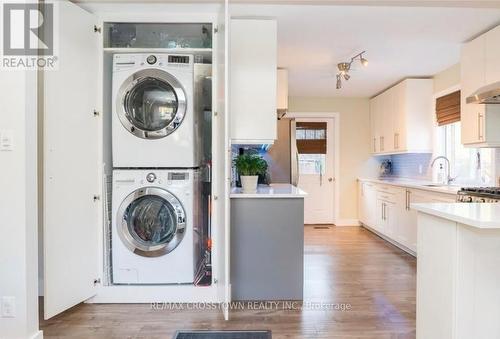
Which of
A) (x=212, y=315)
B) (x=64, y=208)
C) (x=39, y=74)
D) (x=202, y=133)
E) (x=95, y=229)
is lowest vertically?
(x=212, y=315)

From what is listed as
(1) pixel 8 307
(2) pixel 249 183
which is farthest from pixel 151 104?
(1) pixel 8 307

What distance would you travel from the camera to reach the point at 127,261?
2.71m

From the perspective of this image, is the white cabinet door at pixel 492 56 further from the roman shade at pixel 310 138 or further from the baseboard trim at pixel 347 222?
the baseboard trim at pixel 347 222

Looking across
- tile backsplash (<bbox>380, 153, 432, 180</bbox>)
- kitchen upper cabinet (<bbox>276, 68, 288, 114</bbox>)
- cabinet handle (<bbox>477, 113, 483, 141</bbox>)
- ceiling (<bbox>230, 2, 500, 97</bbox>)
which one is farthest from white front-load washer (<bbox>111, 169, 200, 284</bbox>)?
tile backsplash (<bbox>380, 153, 432, 180</bbox>)

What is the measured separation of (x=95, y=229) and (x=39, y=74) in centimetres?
123

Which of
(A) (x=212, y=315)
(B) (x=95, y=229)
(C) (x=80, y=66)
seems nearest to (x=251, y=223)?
(A) (x=212, y=315)

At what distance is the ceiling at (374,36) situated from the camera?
8.83 feet

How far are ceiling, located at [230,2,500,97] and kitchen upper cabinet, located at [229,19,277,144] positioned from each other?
16 centimetres

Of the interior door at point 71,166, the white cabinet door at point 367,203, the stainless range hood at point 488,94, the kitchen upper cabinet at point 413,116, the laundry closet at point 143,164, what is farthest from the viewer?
the white cabinet door at point 367,203

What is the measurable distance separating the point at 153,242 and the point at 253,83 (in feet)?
5.24

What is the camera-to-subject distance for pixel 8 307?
1.97m

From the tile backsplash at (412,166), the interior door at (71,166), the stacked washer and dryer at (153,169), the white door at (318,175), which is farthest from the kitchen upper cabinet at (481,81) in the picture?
the interior door at (71,166)

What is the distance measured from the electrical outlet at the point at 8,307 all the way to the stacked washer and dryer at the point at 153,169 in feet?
2.65

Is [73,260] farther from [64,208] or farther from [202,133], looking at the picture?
[202,133]
